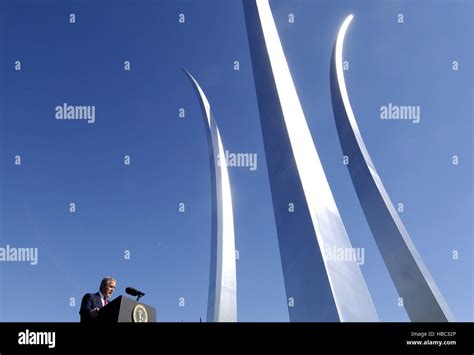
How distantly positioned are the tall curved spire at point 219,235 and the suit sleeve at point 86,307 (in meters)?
12.0

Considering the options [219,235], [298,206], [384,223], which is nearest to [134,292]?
[298,206]

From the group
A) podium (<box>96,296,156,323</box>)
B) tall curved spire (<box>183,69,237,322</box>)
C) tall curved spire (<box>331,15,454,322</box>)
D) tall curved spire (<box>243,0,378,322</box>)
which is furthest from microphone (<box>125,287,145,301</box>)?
tall curved spire (<box>183,69,237,322</box>)

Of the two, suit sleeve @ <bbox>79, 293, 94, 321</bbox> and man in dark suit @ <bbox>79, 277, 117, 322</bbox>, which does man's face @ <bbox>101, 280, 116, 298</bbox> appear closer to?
man in dark suit @ <bbox>79, 277, 117, 322</bbox>

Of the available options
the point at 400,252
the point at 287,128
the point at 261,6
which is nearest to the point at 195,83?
the point at 261,6

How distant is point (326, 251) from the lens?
9.83m

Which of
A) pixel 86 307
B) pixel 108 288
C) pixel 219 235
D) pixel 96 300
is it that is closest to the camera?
pixel 86 307

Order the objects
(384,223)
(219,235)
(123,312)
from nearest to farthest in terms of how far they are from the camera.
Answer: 1. (123,312)
2. (384,223)
3. (219,235)

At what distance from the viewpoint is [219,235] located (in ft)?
63.2

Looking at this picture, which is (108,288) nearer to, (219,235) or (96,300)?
(96,300)

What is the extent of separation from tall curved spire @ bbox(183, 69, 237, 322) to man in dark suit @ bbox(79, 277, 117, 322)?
1174cm

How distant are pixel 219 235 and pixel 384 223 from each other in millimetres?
7529

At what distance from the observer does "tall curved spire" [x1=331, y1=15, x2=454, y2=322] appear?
1290 centimetres

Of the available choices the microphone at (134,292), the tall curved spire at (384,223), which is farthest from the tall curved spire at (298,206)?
the microphone at (134,292)

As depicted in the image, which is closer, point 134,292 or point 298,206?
point 134,292
